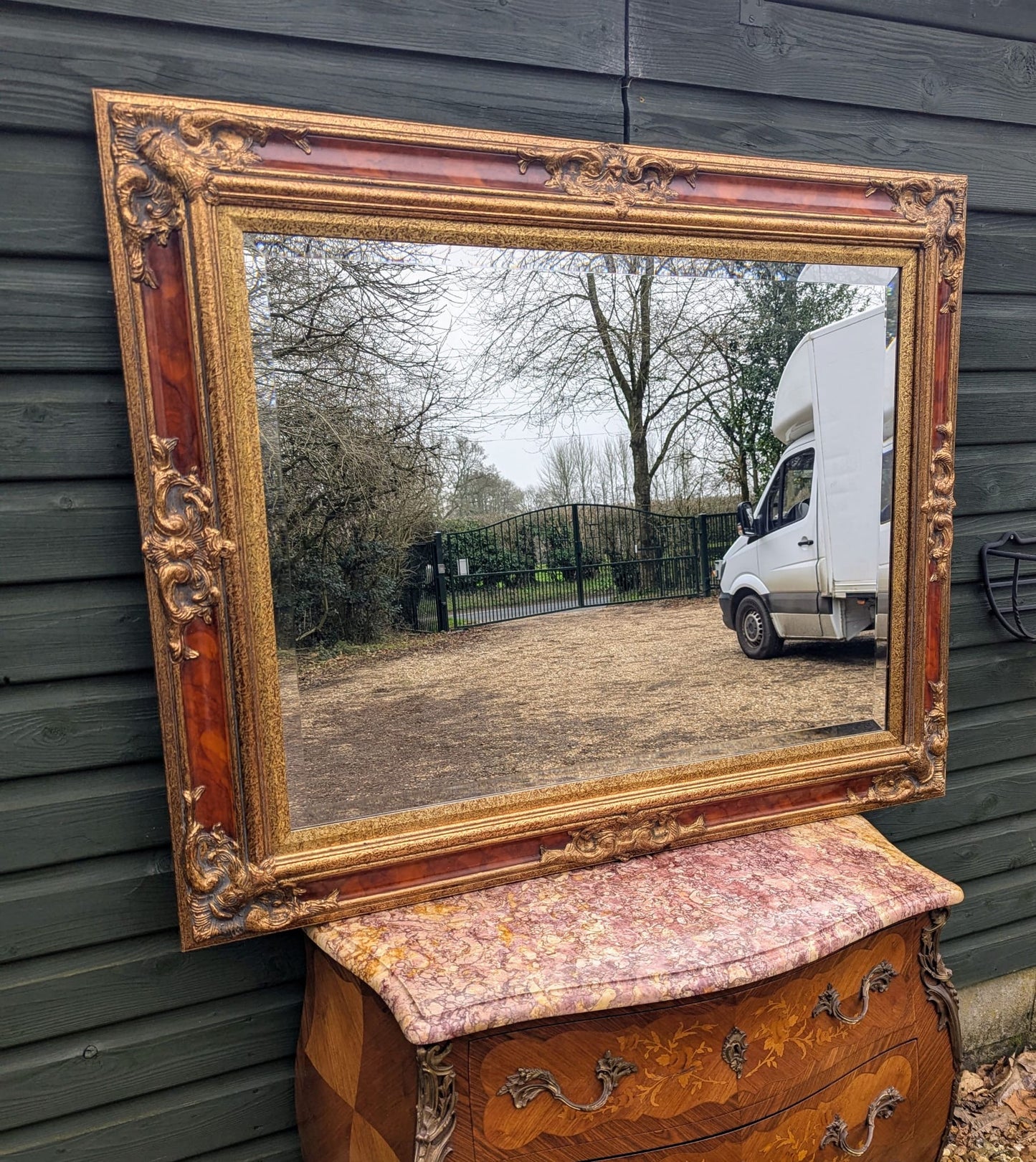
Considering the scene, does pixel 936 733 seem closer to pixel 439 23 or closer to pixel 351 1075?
pixel 351 1075

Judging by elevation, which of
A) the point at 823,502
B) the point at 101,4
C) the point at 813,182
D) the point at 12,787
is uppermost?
the point at 101,4

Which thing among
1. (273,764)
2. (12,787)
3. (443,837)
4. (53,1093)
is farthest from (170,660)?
(53,1093)

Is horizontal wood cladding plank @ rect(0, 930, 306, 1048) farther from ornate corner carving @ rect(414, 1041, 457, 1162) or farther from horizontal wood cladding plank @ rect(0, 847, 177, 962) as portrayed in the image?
ornate corner carving @ rect(414, 1041, 457, 1162)

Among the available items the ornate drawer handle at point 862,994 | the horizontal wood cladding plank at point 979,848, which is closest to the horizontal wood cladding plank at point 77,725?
the ornate drawer handle at point 862,994

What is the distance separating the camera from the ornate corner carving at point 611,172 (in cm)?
149

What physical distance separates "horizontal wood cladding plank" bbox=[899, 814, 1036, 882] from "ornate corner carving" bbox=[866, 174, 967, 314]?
147 cm

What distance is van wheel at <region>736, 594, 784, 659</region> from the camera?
1704 mm

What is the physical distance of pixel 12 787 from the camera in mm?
1423

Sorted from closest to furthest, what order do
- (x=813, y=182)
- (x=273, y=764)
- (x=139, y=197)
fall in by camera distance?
(x=139, y=197), (x=273, y=764), (x=813, y=182)

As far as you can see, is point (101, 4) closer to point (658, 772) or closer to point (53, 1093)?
point (658, 772)

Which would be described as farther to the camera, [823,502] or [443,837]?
[823,502]

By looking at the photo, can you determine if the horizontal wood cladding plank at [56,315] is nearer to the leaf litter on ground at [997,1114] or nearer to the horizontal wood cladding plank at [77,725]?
the horizontal wood cladding plank at [77,725]

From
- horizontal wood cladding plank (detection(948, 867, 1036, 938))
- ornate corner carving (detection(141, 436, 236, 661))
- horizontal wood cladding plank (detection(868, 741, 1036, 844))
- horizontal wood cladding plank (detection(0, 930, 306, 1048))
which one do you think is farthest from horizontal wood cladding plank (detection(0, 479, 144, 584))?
horizontal wood cladding plank (detection(948, 867, 1036, 938))

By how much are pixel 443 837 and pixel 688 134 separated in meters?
1.58
